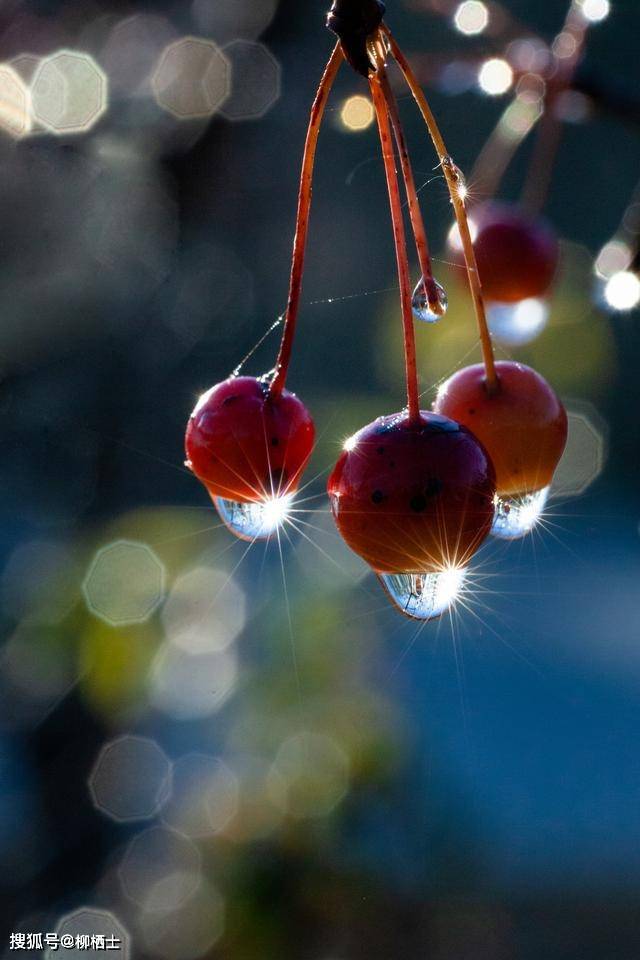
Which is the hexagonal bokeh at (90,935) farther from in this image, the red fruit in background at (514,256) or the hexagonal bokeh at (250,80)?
the hexagonal bokeh at (250,80)

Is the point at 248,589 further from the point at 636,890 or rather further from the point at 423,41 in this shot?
the point at 423,41

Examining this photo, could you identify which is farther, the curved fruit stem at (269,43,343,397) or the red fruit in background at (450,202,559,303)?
the red fruit in background at (450,202,559,303)

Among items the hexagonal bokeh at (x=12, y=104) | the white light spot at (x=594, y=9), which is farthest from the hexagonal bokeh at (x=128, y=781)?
the white light spot at (x=594, y=9)

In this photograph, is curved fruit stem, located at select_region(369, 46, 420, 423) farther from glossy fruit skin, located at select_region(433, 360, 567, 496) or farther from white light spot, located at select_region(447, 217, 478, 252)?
white light spot, located at select_region(447, 217, 478, 252)

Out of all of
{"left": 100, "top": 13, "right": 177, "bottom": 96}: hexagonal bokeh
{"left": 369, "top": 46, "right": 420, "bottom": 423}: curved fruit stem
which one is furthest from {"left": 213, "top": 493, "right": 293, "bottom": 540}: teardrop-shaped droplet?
{"left": 100, "top": 13, "right": 177, "bottom": 96}: hexagonal bokeh

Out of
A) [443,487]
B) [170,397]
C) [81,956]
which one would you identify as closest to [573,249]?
[170,397]

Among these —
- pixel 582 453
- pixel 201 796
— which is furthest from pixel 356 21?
pixel 582 453

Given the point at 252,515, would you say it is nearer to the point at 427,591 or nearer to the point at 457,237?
the point at 427,591
